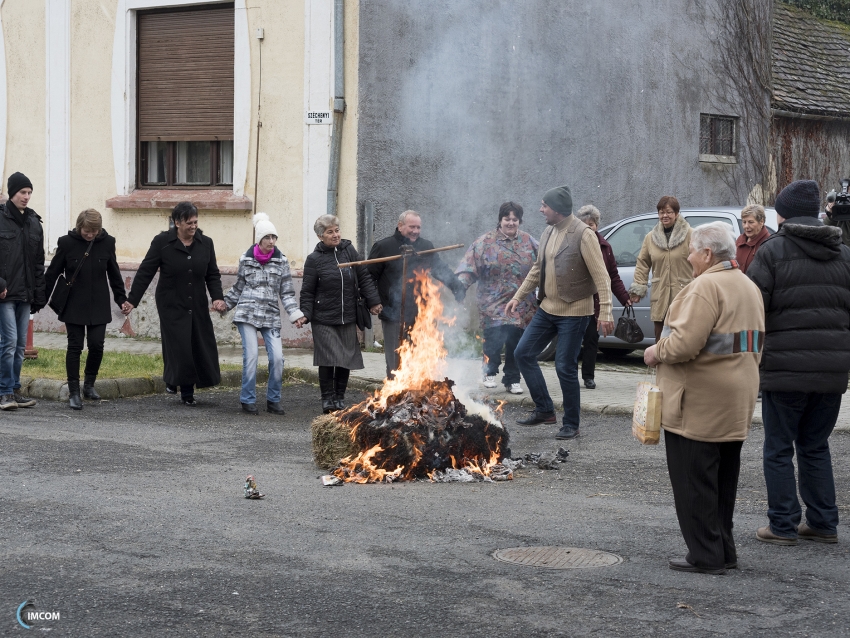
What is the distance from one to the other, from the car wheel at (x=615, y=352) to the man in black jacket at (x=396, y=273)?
5.15 meters

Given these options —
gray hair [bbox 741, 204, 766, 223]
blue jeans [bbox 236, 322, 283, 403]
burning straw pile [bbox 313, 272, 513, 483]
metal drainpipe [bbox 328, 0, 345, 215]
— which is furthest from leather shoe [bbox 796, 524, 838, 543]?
metal drainpipe [bbox 328, 0, 345, 215]

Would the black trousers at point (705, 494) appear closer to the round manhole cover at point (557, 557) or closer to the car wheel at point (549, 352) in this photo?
the round manhole cover at point (557, 557)

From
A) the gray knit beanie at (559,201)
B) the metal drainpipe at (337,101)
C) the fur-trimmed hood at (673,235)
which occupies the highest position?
the metal drainpipe at (337,101)

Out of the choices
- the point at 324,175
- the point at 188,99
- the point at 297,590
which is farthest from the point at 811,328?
the point at 188,99

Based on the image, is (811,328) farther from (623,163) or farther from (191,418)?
(623,163)

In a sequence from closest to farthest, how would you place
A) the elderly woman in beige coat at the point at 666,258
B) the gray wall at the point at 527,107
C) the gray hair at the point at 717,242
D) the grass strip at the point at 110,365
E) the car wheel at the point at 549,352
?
the gray hair at the point at 717,242
the elderly woman in beige coat at the point at 666,258
the grass strip at the point at 110,365
the car wheel at the point at 549,352
the gray wall at the point at 527,107

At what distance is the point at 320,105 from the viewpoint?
1609 centimetres

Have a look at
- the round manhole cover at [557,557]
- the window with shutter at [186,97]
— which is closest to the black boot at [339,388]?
the round manhole cover at [557,557]

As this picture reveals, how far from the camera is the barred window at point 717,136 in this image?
885 inches

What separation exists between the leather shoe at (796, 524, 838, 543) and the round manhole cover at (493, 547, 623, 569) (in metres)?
1.20

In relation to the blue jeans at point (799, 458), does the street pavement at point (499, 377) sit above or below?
below

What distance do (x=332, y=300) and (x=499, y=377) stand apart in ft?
10.2

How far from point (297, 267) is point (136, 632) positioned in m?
11.6

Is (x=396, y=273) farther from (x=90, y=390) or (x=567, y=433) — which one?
(x=90, y=390)
